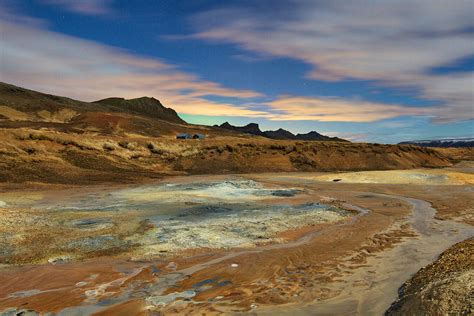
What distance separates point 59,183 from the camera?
3256cm

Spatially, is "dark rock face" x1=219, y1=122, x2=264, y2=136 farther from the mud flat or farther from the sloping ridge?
the mud flat

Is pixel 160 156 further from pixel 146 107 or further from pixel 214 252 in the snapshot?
pixel 146 107

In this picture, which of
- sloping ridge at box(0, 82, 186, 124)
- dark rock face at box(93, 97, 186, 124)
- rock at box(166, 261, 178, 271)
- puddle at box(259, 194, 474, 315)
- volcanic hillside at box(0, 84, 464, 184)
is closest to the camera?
puddle at box(259, 194, 474, 315)

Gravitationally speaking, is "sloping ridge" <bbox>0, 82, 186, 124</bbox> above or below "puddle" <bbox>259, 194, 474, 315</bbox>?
above

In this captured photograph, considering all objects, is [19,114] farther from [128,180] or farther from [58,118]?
[128,180]

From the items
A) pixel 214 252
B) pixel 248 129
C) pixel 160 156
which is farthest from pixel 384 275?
pixel 248 129

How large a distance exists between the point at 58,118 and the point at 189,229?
9120cm

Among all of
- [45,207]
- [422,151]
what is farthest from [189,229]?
[422,151]

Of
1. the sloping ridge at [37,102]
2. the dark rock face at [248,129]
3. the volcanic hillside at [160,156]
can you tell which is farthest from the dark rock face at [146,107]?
the volcanic hillside at [160,156]

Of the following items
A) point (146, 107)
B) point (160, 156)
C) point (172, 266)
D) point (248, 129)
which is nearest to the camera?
point (172, 266)

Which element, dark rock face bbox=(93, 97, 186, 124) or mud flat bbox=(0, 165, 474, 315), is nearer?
mud flat bbox=(0, 165, 474, 315)

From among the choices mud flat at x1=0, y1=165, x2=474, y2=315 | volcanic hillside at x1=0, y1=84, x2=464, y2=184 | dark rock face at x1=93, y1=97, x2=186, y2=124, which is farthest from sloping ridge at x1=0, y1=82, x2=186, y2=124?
mud flat at x1=0, y1=165, x2=474, y2=315

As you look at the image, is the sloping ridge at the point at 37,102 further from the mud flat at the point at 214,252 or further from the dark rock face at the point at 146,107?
the mud flat at the point at 214,252

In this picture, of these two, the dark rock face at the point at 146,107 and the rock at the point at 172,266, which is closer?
the rock at the point at 172,266
